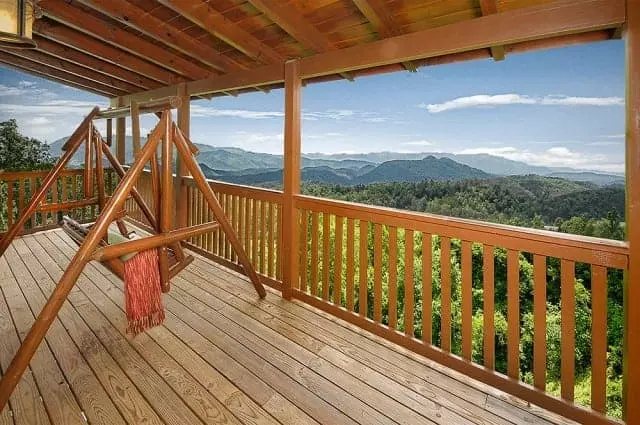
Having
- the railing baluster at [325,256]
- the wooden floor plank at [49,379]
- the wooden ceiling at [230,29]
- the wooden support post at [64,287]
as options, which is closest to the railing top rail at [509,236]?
the railing baluster at [325,256]

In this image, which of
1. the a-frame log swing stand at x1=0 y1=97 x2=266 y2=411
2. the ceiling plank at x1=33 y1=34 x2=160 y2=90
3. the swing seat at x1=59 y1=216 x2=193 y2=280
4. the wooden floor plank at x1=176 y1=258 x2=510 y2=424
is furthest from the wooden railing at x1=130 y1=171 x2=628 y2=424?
the ceiling plank at x1=33 y1=34 x2=160 y2=90

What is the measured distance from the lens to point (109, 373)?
1941 mm

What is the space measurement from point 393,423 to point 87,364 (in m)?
1.79

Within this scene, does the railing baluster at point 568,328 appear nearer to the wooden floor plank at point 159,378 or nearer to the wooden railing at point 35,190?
the wooden floor plank at point 159,378

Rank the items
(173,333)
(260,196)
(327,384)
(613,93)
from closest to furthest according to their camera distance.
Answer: (327,384) < (173,333) < (260,196) < (613,93)

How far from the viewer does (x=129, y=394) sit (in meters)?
1.77

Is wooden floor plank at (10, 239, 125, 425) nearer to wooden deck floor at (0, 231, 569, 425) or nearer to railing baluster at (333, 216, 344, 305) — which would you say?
wooden deck floor at (0, 231, 569, 425)

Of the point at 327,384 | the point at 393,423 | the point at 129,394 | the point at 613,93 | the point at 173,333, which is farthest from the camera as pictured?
the point at 613,93

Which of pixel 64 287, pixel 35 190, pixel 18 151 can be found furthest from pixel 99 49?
pixel 18 151

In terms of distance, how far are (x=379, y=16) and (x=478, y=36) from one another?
0.65 metres

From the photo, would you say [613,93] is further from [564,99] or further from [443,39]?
[443,39]

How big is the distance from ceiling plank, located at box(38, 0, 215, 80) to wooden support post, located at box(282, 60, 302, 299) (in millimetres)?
1625

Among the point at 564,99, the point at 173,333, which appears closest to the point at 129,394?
the point at 173,333

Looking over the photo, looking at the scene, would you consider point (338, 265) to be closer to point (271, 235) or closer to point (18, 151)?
point (271, 235)
